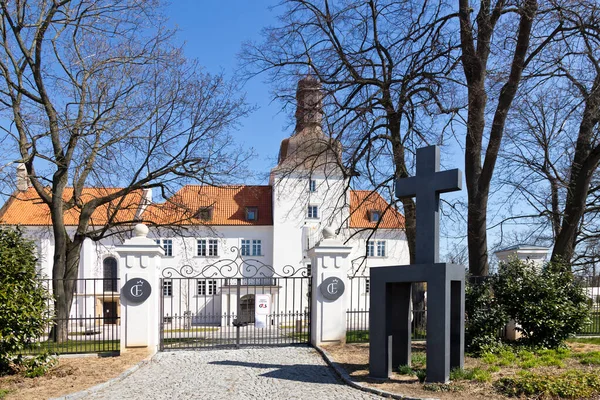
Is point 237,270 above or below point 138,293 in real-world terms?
above

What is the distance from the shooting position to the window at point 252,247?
46.2 meters

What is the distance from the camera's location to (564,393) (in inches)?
312

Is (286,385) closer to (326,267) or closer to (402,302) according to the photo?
(402,302)

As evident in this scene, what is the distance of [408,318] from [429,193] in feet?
7.54

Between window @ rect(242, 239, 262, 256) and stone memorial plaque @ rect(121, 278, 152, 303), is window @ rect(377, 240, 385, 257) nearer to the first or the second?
window @ rect(242, 239, 262, 256)

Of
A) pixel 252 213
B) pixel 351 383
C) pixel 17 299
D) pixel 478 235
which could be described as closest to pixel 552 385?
pixel 351 383

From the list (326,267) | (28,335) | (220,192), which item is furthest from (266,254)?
(28,335)

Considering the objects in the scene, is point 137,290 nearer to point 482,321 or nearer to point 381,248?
point 482,321

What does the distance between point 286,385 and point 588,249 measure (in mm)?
19599

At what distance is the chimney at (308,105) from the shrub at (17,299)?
7.87 meters

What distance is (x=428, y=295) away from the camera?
910 cm

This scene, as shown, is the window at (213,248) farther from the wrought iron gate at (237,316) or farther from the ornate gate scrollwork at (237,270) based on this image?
the wrought iron gate at (237,316)

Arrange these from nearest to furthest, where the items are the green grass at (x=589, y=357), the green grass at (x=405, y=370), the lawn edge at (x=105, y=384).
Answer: the lawn edge at (x=105, y=384)
the green grass at (x=405, y=370)
the green grass at (x=589, y=357)

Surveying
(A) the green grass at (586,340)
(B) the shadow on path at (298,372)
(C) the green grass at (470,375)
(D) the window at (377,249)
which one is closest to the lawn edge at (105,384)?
(B) the shadow on path at (298,372)
